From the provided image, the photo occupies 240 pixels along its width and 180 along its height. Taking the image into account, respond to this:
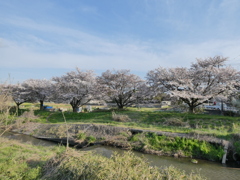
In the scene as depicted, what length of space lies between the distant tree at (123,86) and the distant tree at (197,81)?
2.97 meters

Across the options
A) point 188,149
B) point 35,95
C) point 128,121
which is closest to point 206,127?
point 188,149

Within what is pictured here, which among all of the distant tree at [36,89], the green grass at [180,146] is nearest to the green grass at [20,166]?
the green grass at [180,146]

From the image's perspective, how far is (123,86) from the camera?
19875mm

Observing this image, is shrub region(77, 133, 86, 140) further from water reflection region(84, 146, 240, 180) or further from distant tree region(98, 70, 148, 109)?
distant tree region(98, 70, 148, 109)

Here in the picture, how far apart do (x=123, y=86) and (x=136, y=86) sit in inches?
59.0

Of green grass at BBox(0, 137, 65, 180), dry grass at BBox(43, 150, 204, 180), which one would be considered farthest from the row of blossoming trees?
dry grass at BBox(43, 150, 204, 180)

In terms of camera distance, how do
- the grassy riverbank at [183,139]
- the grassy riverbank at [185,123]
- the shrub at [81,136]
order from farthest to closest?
the shrub at [81,136], the grassy riverbank at [185,123], the grassy riverbank at [183,139]

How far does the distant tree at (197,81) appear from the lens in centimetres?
1459

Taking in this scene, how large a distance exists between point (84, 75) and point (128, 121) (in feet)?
29.2

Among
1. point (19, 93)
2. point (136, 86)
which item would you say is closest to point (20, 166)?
point (136, 86)

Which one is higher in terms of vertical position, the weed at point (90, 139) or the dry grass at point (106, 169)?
the dry grass at point (106, 169)

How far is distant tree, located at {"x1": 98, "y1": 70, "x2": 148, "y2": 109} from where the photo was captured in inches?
773

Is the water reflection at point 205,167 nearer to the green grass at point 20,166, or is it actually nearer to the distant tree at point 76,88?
the green grass at point 20,166

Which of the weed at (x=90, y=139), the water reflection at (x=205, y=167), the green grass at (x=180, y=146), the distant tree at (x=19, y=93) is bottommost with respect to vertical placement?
the water reflection at (x=205, y=167)
